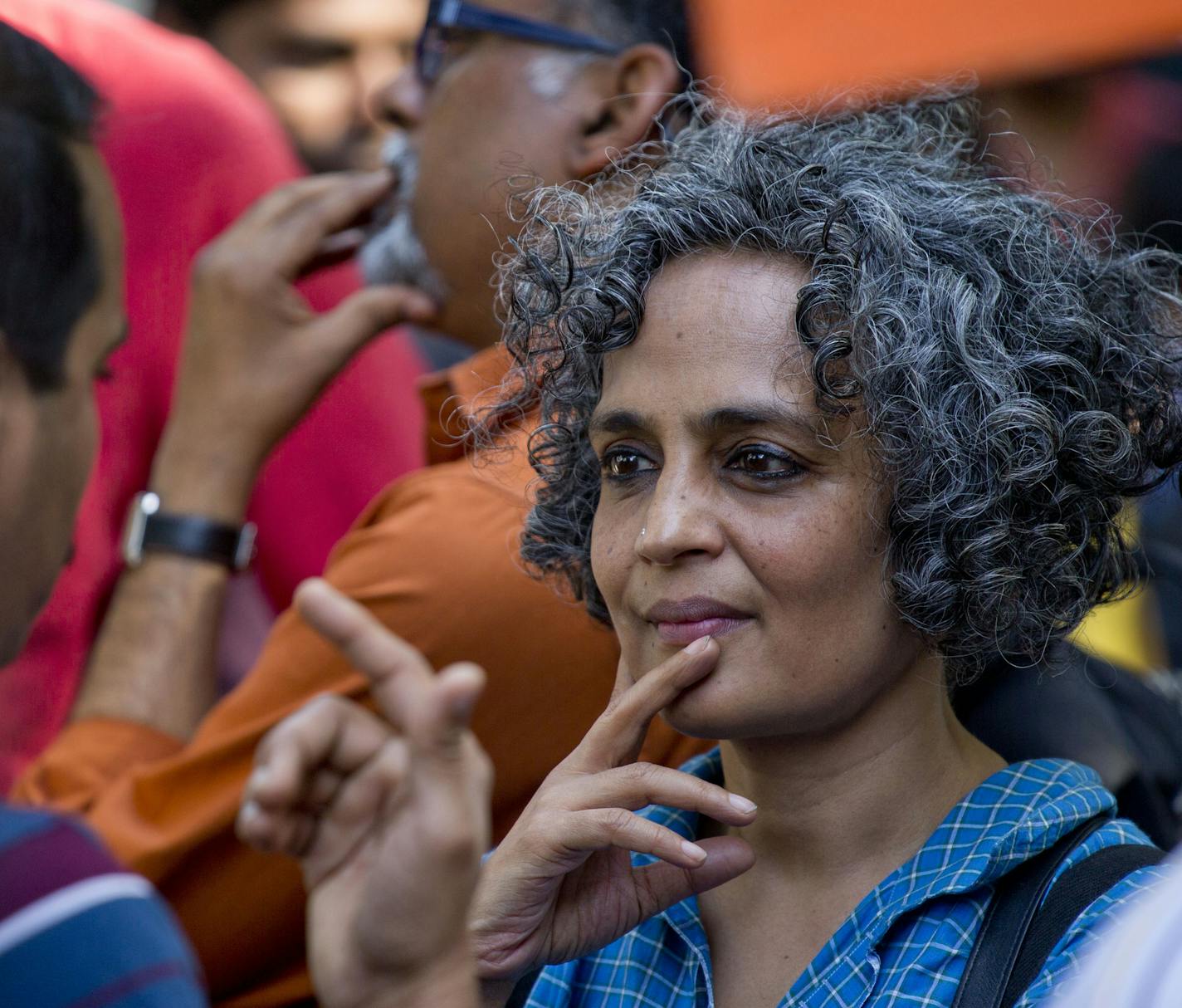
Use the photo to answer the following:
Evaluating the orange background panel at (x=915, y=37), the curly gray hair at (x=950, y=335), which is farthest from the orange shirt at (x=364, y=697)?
the orange background panel at (x=915, y=37)

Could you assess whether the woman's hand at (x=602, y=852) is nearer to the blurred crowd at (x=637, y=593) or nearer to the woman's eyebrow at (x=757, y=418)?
the blurred crowd at (x=637, y=593)

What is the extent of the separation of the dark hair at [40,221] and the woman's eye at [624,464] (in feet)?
2.22

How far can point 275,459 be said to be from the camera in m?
3.28

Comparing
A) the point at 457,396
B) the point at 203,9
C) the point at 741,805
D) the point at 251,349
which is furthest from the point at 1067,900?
the point at 203,9

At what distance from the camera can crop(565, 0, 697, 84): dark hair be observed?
288cm

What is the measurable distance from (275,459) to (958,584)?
72.6 inches

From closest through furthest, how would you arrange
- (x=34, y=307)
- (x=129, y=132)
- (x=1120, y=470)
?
(x=34, y=307), (x=1120, y=470), (x=129, y=132)

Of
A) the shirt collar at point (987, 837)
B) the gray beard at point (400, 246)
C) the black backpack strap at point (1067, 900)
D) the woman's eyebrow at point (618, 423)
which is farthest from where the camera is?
the gray beard at point (400, 246)

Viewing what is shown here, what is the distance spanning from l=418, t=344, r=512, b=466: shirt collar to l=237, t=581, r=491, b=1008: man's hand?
1.20 meters

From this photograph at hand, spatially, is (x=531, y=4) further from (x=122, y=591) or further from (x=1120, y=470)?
(x=1120, y=470)

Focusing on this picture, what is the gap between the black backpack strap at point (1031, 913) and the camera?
1.65 m

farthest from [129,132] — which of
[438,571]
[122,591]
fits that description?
[438,571]

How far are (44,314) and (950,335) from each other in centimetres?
105

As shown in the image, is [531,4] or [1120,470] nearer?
[1120,470]
